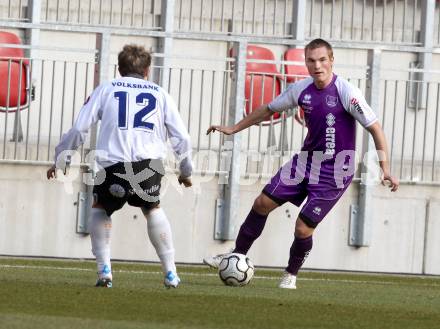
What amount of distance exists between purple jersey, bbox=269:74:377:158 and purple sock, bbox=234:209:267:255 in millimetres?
701

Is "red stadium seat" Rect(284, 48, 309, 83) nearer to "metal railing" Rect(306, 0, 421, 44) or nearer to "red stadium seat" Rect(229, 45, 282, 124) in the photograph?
"red stadium seat" Rect(229, 45, 282, 124)

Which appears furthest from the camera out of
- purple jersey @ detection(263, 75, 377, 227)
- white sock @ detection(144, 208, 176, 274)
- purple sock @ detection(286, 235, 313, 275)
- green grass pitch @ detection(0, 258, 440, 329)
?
purple sock @ detection(286, 235, 313, 275)

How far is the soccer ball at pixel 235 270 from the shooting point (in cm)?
1149

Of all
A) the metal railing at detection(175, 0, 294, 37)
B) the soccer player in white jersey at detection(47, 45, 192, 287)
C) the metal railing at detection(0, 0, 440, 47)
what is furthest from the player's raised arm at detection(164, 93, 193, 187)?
the metal railing at detection(175, 0, 294, 37)

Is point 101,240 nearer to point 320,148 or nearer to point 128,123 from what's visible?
point 128,123

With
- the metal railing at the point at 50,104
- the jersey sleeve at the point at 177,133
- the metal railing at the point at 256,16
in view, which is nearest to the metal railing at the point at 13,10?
the metal railing at the point at 256,16

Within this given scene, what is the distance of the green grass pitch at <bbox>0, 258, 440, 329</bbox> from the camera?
27.7 feet

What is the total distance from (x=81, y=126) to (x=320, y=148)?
2.08 metres

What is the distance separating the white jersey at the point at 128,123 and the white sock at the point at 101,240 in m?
0.37

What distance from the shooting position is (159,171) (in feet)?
34.0

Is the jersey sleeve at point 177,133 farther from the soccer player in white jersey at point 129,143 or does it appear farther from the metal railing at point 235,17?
the metal railing at point 235,17

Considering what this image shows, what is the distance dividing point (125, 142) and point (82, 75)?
5.56m

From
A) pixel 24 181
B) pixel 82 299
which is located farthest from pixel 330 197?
pixel 24 181

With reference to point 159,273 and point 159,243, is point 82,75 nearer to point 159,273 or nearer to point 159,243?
point 159,273
